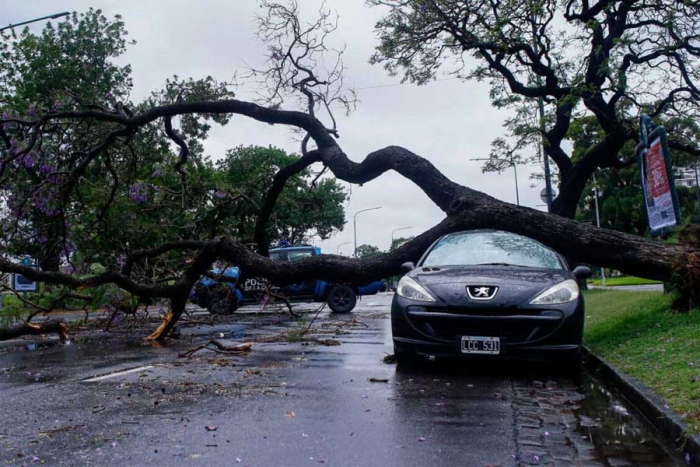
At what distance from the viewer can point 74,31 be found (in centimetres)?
2902

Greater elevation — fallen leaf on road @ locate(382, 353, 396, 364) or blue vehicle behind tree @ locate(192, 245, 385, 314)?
blue vehicle behind tree @ locate(192, 245, 385, 314)

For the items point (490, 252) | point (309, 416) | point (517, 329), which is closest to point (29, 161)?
point (490, 252)

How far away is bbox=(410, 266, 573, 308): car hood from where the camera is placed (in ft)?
22.0

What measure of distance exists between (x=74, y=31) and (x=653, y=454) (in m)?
30.1

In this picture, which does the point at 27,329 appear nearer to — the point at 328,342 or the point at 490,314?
the point at 328,342

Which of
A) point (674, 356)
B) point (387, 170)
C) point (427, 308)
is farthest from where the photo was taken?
point (387, 170)

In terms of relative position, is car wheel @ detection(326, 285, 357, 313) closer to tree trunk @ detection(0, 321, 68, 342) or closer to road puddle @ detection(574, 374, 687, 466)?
tree trunk @ detection(0, 321, 68, 342)

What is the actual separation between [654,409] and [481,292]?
7.49 feet

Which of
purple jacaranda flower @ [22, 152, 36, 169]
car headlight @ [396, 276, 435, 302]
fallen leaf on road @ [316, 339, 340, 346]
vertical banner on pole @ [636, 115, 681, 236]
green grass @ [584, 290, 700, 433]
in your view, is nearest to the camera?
green grass @ [584, 290, 700, 433]

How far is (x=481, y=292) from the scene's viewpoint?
679 centimetres

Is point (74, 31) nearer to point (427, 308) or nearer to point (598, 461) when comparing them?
point (427, 308)

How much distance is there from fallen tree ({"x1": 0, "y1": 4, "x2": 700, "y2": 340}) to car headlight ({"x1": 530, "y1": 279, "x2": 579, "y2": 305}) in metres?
2.28

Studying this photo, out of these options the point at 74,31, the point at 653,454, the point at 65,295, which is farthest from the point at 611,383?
the point at 74,31

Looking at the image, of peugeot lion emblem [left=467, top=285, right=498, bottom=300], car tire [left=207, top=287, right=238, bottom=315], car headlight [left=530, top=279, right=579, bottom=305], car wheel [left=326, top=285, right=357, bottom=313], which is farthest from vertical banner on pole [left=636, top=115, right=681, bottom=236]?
car tire [left=207, top=287, right=238, bottom=315]
